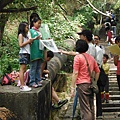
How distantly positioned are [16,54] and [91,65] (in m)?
4.34

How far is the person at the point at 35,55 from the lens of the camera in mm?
4770

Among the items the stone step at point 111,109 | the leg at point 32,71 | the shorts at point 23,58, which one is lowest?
the stone step at point 111,109

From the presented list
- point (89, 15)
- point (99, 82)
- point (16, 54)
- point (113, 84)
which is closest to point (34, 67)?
point (99, 82)

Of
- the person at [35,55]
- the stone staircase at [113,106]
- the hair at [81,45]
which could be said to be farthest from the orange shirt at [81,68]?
the stone staircase at [113,106]

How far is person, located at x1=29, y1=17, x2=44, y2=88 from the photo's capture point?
4770 millimetres

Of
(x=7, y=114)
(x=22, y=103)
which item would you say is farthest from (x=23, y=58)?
(x=7, y=114)

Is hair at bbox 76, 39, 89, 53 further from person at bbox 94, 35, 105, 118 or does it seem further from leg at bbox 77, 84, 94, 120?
person at bbox 94, 35, 105, 118

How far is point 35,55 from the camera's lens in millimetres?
4785

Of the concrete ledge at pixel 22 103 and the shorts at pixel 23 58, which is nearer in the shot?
the concrete ledge at pixel 22 103

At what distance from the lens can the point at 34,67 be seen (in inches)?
193

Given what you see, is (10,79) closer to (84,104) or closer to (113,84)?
(84,104)

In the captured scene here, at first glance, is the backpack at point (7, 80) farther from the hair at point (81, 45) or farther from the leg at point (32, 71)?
the hair at point (81, 45)

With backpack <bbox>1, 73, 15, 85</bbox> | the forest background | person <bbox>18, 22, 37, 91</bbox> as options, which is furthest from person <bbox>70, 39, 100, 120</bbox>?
the forest background

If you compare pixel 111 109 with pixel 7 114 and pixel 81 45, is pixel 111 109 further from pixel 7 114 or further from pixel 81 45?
pixel 7 114
